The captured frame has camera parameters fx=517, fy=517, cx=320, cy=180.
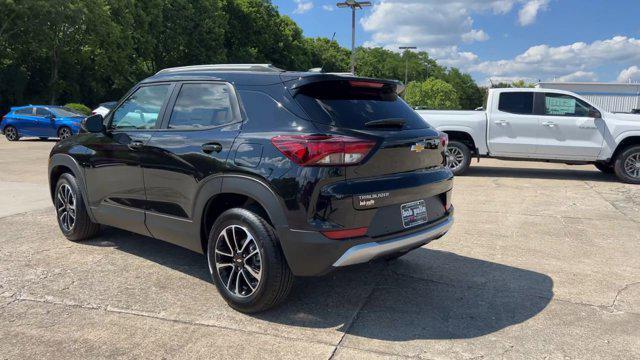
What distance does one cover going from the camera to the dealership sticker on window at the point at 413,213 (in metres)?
3.80

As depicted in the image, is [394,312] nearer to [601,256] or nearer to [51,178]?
[601,256]

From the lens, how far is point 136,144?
461 cm

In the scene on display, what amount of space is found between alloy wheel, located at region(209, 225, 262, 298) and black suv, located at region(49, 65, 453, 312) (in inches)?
0.4

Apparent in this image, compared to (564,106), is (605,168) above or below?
below

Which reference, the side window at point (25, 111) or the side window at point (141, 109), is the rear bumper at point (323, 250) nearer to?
the side window at point (141, 109)

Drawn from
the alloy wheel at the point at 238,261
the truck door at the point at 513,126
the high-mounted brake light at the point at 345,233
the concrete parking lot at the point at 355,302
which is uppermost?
the truck door at the point at 513,126

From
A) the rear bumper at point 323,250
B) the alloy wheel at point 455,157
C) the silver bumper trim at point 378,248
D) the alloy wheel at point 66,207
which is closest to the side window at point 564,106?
the alloy wheel at point 455,157

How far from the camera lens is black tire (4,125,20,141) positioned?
20.5 m

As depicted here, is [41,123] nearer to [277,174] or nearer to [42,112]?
[42,112]

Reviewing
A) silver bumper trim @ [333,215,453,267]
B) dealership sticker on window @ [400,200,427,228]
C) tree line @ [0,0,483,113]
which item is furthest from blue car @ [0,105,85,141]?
silver bumper trim @ [333,215,453,267]

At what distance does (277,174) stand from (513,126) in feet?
28.4

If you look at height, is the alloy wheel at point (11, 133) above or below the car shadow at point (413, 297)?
above

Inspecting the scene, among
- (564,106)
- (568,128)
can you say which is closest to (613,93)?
(564,106)

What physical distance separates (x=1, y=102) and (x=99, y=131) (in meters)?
32.0
